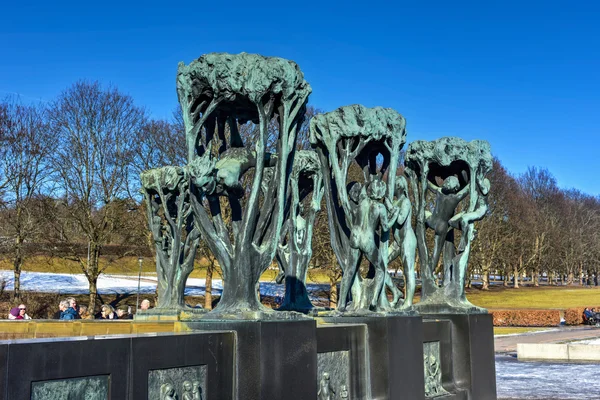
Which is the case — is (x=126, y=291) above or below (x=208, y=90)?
below

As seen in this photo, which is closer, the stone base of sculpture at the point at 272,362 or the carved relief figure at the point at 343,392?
the stone base of sculpture at the point at 272,362

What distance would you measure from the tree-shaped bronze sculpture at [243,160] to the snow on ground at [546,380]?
23.3 feet

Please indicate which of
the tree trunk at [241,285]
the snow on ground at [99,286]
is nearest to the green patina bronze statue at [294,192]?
the tree trunk at [241,285]

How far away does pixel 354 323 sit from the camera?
8.43 meters

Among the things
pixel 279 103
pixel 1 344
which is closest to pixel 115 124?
pixel 279 103

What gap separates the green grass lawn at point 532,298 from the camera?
4791 cm

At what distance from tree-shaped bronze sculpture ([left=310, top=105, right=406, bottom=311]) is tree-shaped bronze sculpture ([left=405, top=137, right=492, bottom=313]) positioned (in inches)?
70.9

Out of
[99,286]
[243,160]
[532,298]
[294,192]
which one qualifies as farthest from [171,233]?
[532,298]

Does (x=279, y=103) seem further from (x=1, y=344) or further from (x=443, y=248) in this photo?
(x=443, y=248)

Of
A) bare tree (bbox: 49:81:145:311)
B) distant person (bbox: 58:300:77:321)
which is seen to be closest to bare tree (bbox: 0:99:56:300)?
bare tree (bbox: 49:81:145:311)

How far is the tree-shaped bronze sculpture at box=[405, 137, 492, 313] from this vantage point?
11.1 m

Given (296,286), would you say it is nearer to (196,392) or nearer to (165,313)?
(165,313)

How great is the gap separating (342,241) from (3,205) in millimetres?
24792

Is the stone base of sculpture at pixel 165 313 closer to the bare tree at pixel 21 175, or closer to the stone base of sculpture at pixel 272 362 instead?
the stone base of sculpture at pixel 272 362
